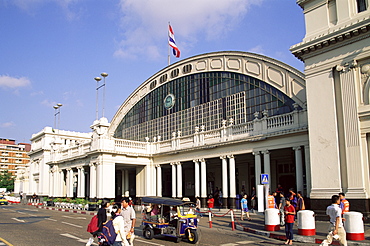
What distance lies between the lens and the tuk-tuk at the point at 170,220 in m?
14.4

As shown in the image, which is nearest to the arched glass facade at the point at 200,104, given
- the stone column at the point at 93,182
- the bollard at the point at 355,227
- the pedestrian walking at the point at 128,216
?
the stone column at the point at 93,182

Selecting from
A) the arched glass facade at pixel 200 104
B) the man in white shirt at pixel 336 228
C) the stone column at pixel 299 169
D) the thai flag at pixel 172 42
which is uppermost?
the thai flag at pixel 172 42

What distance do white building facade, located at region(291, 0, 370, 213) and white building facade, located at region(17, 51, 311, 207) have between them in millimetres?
2770

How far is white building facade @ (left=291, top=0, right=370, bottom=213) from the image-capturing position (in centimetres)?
1898

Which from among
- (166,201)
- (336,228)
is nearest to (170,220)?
(166,201)

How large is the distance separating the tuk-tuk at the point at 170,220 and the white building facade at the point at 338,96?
29.5ft

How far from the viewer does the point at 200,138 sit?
32.3 meters

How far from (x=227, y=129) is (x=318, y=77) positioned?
33.1 feet

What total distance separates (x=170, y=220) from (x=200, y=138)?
17406 mm

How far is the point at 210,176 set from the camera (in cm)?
3838

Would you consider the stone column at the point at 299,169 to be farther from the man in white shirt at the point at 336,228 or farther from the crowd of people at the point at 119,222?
the crowd of people at the point at 119,222

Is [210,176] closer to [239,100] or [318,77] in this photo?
[239,100]

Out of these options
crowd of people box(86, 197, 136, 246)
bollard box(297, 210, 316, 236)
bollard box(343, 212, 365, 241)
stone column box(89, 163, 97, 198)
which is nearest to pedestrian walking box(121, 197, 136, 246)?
crowd of people box(86, 197, 136, 246)

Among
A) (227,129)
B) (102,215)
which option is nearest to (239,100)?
(227,129)
